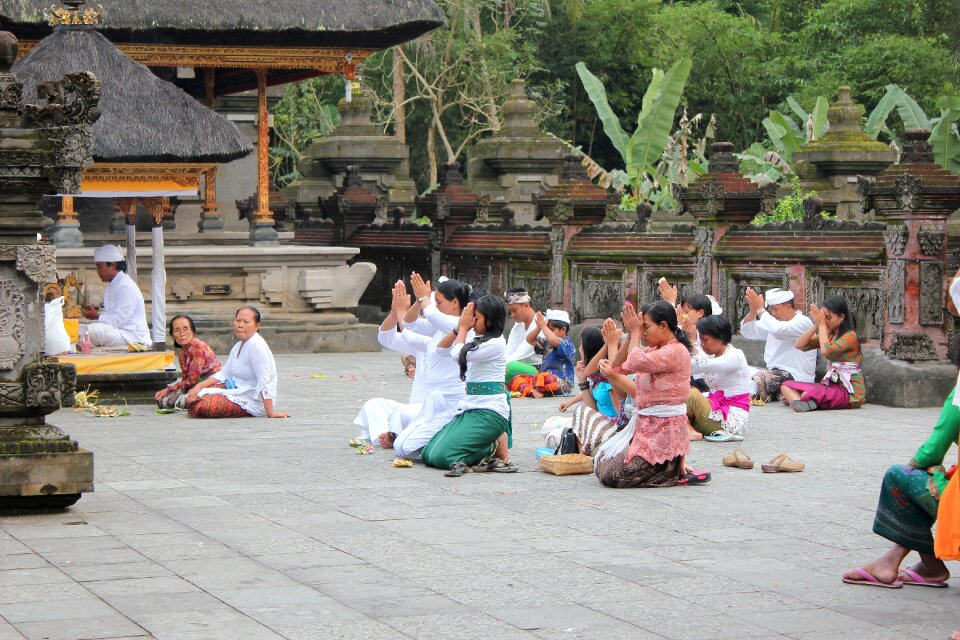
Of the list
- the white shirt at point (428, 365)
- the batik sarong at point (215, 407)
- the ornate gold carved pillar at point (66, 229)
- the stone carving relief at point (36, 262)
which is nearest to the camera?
the stone carving relief at point (36, 262)

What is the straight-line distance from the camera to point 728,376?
492 inches

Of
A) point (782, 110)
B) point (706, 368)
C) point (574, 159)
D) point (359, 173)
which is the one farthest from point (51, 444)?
point (782, 110)

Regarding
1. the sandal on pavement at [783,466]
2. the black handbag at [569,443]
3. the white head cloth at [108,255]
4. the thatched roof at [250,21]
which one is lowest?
the sandal on pavement at [783,466]

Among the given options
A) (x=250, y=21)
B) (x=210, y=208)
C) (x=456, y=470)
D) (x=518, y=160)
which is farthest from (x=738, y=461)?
(x=518, y=160)

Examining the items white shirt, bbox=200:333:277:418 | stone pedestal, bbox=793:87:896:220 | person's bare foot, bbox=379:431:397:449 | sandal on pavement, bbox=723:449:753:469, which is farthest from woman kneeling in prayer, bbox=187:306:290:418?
stone pedestal, bbox=793:87:896:220

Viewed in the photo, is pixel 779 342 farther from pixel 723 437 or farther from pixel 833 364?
pixel 723 437

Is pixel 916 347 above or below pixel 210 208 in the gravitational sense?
below

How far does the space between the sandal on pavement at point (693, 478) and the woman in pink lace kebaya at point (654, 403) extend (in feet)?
0.24

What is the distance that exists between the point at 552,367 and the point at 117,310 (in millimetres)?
4702

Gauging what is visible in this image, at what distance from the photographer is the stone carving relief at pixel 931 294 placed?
1471cm

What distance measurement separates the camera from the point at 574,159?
2014 centimetres

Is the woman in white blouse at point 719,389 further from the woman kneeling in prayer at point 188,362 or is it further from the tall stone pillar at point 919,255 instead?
the woman kneeling in prayer at point 188,362

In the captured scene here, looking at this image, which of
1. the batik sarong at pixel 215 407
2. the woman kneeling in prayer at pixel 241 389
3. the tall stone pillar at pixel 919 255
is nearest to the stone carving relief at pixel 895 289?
the tall stone pillar at pixel 919 255

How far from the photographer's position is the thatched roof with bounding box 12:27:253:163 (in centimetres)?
1562
